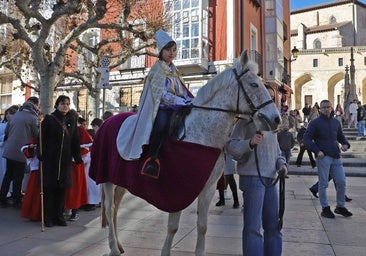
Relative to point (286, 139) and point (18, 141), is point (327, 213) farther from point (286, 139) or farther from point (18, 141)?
point (18, 141)

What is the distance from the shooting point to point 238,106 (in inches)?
156

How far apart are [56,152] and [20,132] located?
1885 mm

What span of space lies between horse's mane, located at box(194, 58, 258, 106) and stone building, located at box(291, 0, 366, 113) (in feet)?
222

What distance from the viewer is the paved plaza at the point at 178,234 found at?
16.8 feet

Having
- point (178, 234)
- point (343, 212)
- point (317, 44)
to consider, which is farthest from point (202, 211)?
point (317, 44)

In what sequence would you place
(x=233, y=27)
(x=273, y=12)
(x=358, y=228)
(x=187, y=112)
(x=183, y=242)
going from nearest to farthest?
(x=187, y=112) < (x=183, y=242) < (x=358, y=228) < (x=233, y=27) < (x=273, y=12)

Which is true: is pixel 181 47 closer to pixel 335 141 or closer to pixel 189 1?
pixel 189 1

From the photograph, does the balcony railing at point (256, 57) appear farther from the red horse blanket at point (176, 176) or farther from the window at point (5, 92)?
the red horse blanket at point (176, 176)

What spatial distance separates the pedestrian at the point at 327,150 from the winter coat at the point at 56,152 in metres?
4.36

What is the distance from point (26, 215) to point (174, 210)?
12.9ft

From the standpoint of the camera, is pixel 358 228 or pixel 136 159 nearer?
pixel 136 159

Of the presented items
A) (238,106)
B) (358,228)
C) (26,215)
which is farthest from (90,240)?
(358,228)

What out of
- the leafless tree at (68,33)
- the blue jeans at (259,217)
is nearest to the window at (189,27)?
the leafless tree at (68,33)

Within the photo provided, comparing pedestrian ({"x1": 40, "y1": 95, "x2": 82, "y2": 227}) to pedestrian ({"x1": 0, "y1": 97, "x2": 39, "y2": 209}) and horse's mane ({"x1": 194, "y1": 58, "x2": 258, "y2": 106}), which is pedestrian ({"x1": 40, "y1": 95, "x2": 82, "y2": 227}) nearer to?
pedestrian ({"x1": 0, "y1": 97, "x2": 39, "y2": 209})
